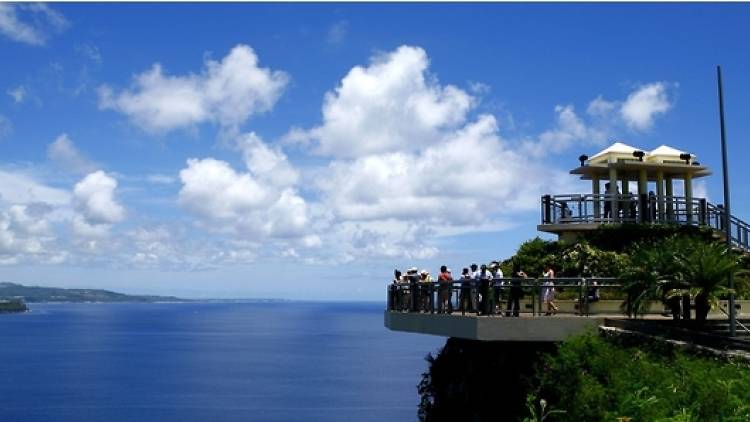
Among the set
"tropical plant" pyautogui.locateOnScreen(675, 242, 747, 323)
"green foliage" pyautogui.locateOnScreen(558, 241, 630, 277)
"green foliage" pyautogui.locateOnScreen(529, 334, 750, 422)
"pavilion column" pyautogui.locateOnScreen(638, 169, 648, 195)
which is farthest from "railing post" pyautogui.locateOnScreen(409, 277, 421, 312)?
"pavilion column" pyautogui.locateOnScreen(638, 169, 648, 195)

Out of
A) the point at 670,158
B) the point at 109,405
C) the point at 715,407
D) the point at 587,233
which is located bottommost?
the point at 109,405

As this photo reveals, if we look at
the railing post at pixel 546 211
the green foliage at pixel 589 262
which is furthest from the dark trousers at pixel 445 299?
the railing post at pixel 546 211

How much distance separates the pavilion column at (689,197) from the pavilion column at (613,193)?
2775 millimetres

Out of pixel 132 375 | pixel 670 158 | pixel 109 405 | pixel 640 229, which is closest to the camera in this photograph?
pixel 640 229

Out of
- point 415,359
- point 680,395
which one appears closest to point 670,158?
point 680,395

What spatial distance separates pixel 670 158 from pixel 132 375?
309 feet

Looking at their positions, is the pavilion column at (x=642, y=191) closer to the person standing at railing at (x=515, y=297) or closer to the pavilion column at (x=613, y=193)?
the pavilion column at (x=613, y=193)

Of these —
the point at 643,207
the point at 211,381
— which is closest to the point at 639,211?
the point at 643,207

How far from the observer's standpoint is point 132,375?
112812 millimetres

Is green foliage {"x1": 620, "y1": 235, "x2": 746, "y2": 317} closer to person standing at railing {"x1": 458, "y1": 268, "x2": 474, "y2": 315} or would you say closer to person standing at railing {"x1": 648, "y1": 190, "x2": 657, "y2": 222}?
person standing at railing {"x1": 458, "y1": 268, "x2": 474, "y2": 315}

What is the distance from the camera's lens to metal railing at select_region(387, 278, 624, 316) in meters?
18.6

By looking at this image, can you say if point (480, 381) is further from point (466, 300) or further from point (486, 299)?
point (486, 299)

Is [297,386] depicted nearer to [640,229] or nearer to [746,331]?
[640,229]

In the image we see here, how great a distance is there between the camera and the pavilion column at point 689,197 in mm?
31469
